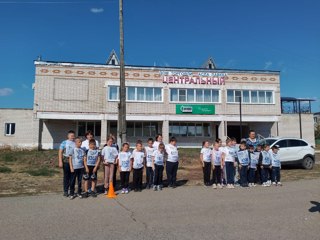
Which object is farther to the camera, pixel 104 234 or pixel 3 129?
pixel 3 129

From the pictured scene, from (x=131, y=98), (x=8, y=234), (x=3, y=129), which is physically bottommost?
(x=8, y=234)

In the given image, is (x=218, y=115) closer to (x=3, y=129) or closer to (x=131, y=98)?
(x=131, y=98)

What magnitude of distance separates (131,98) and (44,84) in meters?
7.94

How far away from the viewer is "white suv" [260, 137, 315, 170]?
50.9 feet

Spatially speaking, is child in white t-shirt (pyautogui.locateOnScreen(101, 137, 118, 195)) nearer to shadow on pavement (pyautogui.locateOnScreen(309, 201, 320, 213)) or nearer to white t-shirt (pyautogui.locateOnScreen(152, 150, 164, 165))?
white t-shirt (pyautogui.locateOnScreen(152, 150, 164, 165))

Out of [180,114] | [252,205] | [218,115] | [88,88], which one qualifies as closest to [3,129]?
[88,88]

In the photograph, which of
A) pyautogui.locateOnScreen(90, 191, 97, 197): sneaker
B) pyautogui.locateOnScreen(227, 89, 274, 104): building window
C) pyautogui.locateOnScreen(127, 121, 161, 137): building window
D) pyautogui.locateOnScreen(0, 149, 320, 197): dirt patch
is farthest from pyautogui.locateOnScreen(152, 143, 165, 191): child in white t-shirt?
pyautogui.locateOnScreen(227, 89, 274, 104): building window

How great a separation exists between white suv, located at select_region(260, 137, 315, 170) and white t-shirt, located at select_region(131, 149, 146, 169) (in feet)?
24.7

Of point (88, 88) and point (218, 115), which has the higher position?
point (88, 88)

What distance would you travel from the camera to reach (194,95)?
31.9m

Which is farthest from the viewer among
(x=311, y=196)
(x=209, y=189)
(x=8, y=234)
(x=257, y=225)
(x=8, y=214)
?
(x=209, y=189)

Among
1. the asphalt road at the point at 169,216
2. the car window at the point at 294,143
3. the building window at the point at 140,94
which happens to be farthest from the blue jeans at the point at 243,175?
the building window at the point at 140,94

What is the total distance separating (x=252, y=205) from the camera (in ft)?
25.0

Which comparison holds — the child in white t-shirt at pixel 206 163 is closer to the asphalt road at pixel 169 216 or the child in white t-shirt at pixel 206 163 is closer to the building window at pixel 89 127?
the asphalt road at pixel 169 216
